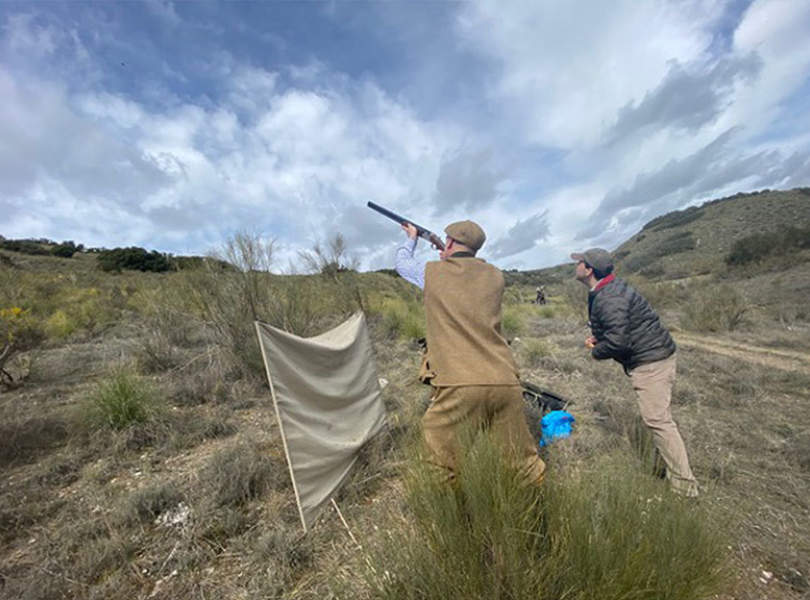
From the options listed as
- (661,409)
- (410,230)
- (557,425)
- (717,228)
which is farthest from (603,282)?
(717,228)

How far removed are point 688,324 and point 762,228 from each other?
1676 inches

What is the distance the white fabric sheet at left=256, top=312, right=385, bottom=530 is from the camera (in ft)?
8.41

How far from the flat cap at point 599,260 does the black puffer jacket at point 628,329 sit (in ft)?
0.41

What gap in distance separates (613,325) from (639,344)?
0.28 m

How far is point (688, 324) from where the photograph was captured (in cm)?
1168

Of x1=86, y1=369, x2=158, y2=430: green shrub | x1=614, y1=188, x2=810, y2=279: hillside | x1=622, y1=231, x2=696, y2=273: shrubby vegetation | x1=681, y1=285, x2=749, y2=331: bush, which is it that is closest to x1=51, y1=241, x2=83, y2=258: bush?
x1=86, y1=369, x2=158, y2=430: green shrub

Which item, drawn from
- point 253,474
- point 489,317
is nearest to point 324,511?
point 253,474

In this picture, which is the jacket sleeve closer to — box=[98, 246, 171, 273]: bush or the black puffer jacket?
the black puffer jacket

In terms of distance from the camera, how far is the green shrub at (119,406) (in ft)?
13.0

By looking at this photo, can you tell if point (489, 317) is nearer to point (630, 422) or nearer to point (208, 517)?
point (208, 517)

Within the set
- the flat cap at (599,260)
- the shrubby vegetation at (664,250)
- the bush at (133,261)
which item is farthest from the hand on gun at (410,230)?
the shrubby vegetation at (664,250)

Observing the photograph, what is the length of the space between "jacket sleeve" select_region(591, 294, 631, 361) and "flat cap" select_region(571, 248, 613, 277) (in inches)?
10.0

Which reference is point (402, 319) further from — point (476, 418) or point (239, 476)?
point (476, 418)

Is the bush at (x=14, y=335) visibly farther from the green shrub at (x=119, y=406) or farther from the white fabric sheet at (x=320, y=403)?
the white fabric sheet at (x=320, y=403)
